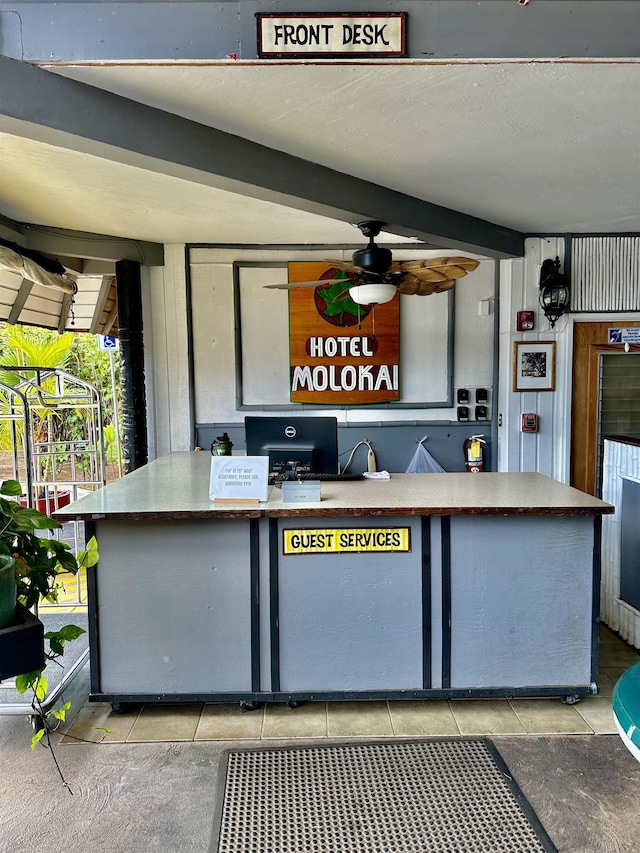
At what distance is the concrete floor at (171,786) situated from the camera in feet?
6.56

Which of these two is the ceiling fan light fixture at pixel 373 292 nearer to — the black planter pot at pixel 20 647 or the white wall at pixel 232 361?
the white wall at pixel 232 361

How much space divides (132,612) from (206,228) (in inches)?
130

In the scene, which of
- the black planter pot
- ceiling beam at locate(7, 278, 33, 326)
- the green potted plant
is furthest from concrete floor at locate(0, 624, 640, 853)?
ceiling beam at locate(7, 278, 33, 326)

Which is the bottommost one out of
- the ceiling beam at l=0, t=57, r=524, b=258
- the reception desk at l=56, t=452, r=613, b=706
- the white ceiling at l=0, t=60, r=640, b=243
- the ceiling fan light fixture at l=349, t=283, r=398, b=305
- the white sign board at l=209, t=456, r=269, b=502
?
the reception desk at l=56, t=452, r=613, b=706

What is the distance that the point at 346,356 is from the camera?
532 centimetres

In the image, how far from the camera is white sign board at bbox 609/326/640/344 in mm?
4984

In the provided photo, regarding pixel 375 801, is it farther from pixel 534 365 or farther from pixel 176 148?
pixel 534 365

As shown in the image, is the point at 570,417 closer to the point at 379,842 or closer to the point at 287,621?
the point at 287,621

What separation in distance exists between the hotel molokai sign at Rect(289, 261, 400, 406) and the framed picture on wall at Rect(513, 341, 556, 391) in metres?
1.10

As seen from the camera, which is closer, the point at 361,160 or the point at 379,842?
the point at 379,842

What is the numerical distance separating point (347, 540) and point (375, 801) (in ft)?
3.50

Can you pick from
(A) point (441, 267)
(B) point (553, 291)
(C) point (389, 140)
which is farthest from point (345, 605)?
(B) point (553, 291)

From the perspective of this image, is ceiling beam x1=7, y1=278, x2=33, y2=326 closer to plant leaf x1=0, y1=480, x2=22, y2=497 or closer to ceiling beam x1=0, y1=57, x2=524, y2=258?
ceiling beam x1=0, y1=57, x2=524, y2=258

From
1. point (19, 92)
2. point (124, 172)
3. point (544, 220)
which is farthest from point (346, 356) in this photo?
point (19, 92)
